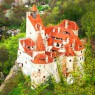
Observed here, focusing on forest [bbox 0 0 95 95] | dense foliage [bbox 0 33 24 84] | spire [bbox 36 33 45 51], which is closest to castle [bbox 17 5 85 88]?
spire [bbox 36 33 45 51]

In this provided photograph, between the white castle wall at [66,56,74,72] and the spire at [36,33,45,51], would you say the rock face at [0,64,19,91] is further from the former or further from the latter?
the white castle wall at [66,56,74,72]

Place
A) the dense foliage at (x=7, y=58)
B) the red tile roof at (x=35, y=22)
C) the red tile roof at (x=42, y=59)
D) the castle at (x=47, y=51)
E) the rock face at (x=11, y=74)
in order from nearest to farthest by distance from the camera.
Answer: the red tile roof at (x=42, y=59) < the castle at (x=47, y=51) < the red tile roof at (x=35, y=22) < the rock face at (x=11, y=74) < the dense foliage at (x=7, y=58)

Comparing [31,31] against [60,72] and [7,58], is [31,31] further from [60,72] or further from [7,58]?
[7,58]

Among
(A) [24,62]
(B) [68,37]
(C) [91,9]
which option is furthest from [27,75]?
(C) [91,9]

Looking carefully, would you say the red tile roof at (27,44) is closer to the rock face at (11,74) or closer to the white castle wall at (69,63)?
the rock face at (11,74)

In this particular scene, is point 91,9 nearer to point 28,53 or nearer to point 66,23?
point 66,23

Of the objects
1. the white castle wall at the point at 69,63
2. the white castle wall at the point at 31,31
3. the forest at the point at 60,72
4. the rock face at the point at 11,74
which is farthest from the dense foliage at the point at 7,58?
the white castle wall at the point at 69,63

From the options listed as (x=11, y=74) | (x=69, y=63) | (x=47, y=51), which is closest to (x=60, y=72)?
(x=69, y=63)

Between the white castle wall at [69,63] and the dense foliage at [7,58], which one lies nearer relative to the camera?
the white castle wall at [69,63]

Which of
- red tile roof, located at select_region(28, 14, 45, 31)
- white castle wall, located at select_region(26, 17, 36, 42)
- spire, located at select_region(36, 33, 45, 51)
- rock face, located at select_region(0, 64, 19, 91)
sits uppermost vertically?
red tile roof, located at select_region(28, 14, 45, 31)
